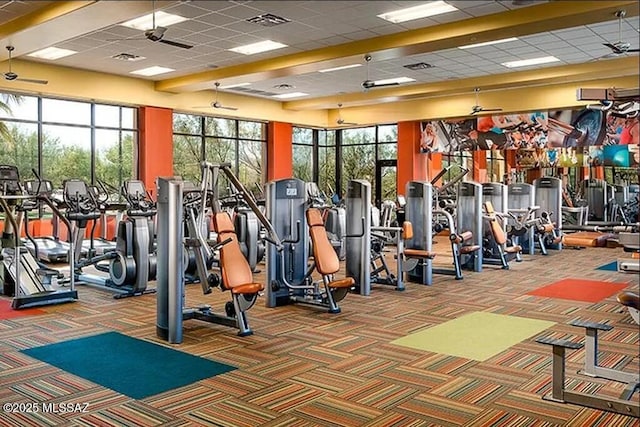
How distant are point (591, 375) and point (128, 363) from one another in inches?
127

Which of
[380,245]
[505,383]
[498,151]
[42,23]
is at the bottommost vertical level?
[505,383]

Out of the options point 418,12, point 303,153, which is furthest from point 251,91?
point 418,12

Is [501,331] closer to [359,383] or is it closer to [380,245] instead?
[359,383]

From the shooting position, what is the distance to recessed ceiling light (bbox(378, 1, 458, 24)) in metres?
7.38

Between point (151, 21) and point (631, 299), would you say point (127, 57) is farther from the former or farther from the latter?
point (631, 299)

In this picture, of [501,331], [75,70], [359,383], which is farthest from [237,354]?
[75,70]

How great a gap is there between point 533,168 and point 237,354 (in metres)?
11.0

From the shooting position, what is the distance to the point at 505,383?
158 inches

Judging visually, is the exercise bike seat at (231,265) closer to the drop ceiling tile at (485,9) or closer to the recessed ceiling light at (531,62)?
the drop ceiling tile at (485,9)

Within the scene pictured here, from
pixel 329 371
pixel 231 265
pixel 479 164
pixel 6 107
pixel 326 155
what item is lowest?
pixel 329 371

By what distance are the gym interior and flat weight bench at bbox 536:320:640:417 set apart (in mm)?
15

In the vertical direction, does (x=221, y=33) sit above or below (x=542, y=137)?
above

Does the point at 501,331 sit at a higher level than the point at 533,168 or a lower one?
lower

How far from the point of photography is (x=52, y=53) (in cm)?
1036
